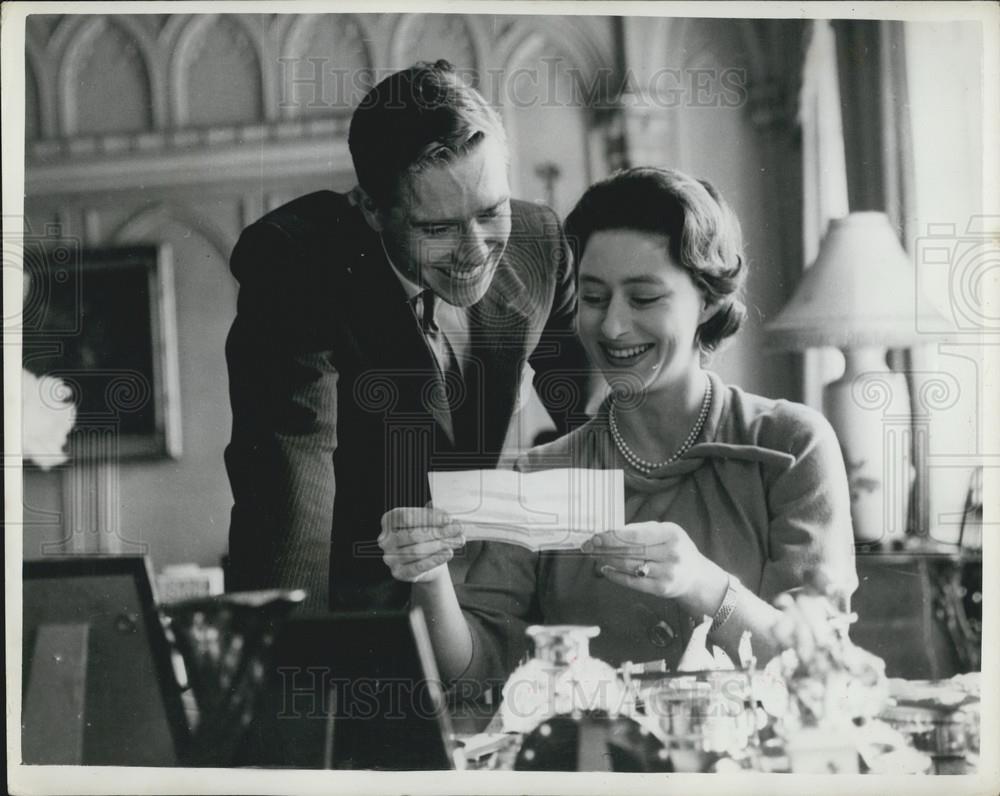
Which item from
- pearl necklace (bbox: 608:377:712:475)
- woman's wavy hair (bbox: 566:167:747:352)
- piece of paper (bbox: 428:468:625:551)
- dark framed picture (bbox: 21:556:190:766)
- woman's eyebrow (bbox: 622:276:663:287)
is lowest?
dark framed picture (bbox: 21:556:190:766)

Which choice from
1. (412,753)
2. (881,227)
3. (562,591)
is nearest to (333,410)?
(562,591)

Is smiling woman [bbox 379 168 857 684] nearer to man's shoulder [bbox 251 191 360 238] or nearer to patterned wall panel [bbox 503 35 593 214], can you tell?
patterned wall panel [bbox 503 35 593 214]

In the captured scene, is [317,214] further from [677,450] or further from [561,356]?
[677,450]

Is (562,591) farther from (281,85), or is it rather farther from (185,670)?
(281,85)

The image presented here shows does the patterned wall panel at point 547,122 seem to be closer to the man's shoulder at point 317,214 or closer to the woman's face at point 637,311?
the woman's face at point 637,311

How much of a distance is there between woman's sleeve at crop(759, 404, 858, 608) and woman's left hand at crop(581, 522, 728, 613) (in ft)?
0.45

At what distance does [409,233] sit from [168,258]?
23.0 inches

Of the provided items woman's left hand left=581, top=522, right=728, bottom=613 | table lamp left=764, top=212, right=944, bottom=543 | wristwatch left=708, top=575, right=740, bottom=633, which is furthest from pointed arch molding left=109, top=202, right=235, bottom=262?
wristwatch left=708, top=575, right=740, bottom=633

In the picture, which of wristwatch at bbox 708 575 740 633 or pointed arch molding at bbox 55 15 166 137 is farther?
pointed arch molding at bbox 55 15 166 137

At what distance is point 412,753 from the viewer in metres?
2.41

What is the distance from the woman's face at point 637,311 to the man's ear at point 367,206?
490 mm

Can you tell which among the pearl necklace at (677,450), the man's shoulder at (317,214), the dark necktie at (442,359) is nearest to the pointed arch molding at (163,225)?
the man's shoulder at (317,214)

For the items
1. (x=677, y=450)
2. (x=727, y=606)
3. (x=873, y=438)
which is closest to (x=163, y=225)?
(x=677, y=450)

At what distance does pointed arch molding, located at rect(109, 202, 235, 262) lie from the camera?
2.44 m
